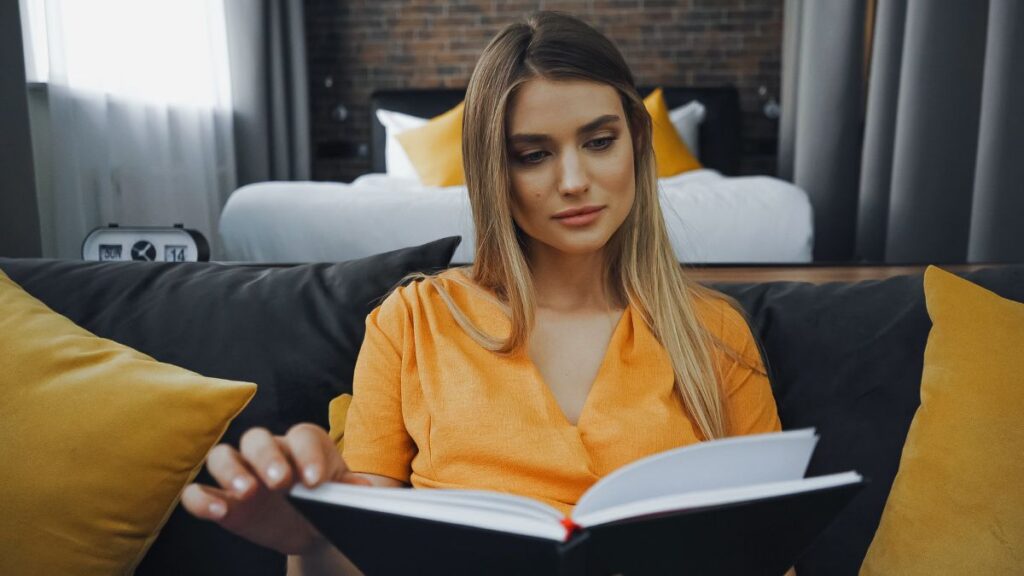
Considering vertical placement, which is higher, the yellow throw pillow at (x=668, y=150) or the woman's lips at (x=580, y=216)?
the woman's lips at (x=580, y=216)

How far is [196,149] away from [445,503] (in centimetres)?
346

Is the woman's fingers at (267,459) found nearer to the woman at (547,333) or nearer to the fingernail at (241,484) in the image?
the fingernail at (241,484)

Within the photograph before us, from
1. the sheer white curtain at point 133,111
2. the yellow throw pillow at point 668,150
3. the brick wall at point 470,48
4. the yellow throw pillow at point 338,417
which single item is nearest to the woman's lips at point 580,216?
the yellow throw pillow at point 338,417

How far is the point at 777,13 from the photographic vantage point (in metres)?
4.64

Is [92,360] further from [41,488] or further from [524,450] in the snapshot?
[524,450]

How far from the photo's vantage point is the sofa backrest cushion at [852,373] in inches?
44.1

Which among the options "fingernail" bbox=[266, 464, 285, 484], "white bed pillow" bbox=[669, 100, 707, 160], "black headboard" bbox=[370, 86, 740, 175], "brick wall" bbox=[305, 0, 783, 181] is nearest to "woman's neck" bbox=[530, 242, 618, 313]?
"fingernail" bbox=[266, 464, 285, 484]

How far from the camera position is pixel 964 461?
974 mm

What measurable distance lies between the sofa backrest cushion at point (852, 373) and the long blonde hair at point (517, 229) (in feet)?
0.48

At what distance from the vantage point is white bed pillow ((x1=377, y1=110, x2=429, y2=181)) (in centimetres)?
398

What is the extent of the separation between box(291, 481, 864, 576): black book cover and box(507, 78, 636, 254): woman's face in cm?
51

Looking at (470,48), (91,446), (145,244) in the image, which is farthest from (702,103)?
(91,446)

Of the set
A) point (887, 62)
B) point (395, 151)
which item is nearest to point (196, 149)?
point (395, 151)

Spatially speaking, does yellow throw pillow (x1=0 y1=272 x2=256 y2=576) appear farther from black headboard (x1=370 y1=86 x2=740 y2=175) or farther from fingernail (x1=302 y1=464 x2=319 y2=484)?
black headboard (x1=370 y1=86 x2=740 y2=175)
